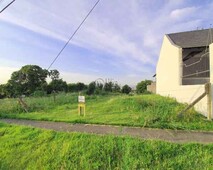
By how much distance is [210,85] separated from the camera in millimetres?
8203

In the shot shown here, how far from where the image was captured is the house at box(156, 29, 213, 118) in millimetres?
8930

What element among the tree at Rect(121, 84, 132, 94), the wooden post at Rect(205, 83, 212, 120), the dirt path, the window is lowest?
the dirt path

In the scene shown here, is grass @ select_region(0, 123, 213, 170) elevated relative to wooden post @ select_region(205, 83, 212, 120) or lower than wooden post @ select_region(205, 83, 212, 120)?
lower

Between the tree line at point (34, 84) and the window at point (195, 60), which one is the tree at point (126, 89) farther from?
the window at point (195, 60)

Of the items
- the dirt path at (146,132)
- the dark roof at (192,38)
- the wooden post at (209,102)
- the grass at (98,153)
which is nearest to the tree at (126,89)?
the dark roof at (192,38)

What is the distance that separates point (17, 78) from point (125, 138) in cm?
4776

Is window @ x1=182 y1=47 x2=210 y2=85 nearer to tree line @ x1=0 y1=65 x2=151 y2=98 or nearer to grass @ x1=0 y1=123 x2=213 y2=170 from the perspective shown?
grass @ x1=0 y1=123 x2=213 y2=170

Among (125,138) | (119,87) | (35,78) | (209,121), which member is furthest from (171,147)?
(35,78)

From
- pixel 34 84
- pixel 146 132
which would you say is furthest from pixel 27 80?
pixel 146 132

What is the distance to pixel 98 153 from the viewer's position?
5688 mm

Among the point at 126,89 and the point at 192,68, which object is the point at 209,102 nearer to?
the point at 192,68

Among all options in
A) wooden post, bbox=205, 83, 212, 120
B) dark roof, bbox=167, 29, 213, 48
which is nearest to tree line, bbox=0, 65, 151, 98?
dark roof, bbox=167, 29, 213, 48

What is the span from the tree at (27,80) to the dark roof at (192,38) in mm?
34354

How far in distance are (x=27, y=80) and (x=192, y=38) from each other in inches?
1542
